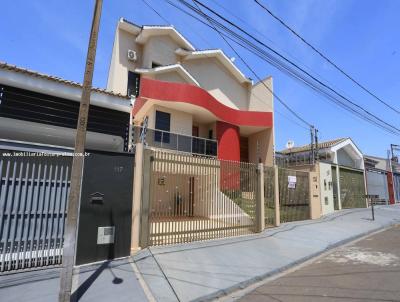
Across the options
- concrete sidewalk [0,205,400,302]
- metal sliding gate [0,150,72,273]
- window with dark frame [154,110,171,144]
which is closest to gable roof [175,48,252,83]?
Answer: window with dark frame [154,110,171,144]

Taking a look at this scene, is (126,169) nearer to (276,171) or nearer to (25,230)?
(25,230)

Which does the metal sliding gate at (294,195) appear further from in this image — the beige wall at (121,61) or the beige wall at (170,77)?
the beige wall at (121,61)

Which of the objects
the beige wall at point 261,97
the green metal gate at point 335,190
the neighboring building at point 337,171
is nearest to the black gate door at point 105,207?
the neighboring building at point 337,171

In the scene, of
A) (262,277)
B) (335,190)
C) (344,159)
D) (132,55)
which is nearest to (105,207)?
(262,277)

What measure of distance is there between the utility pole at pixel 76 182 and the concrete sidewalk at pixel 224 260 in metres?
1.45

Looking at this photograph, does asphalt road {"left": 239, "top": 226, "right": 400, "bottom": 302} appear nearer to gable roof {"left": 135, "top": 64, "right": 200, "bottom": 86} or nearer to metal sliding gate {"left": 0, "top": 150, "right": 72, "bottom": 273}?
metal sliding gate {"left": 0, "top": 150, "right": 72, "bottom": 273}

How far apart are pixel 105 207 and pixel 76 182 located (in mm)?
2239

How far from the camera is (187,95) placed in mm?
14805

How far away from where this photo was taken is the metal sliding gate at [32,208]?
555 centimetres

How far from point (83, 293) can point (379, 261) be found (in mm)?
6787

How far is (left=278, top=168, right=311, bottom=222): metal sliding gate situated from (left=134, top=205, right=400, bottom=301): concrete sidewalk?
1.68 metres

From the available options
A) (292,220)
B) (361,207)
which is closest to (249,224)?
(292,220)

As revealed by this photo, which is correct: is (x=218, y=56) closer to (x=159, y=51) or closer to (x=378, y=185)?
(x=159, y=51)

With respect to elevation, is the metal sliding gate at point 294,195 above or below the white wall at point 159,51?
below
